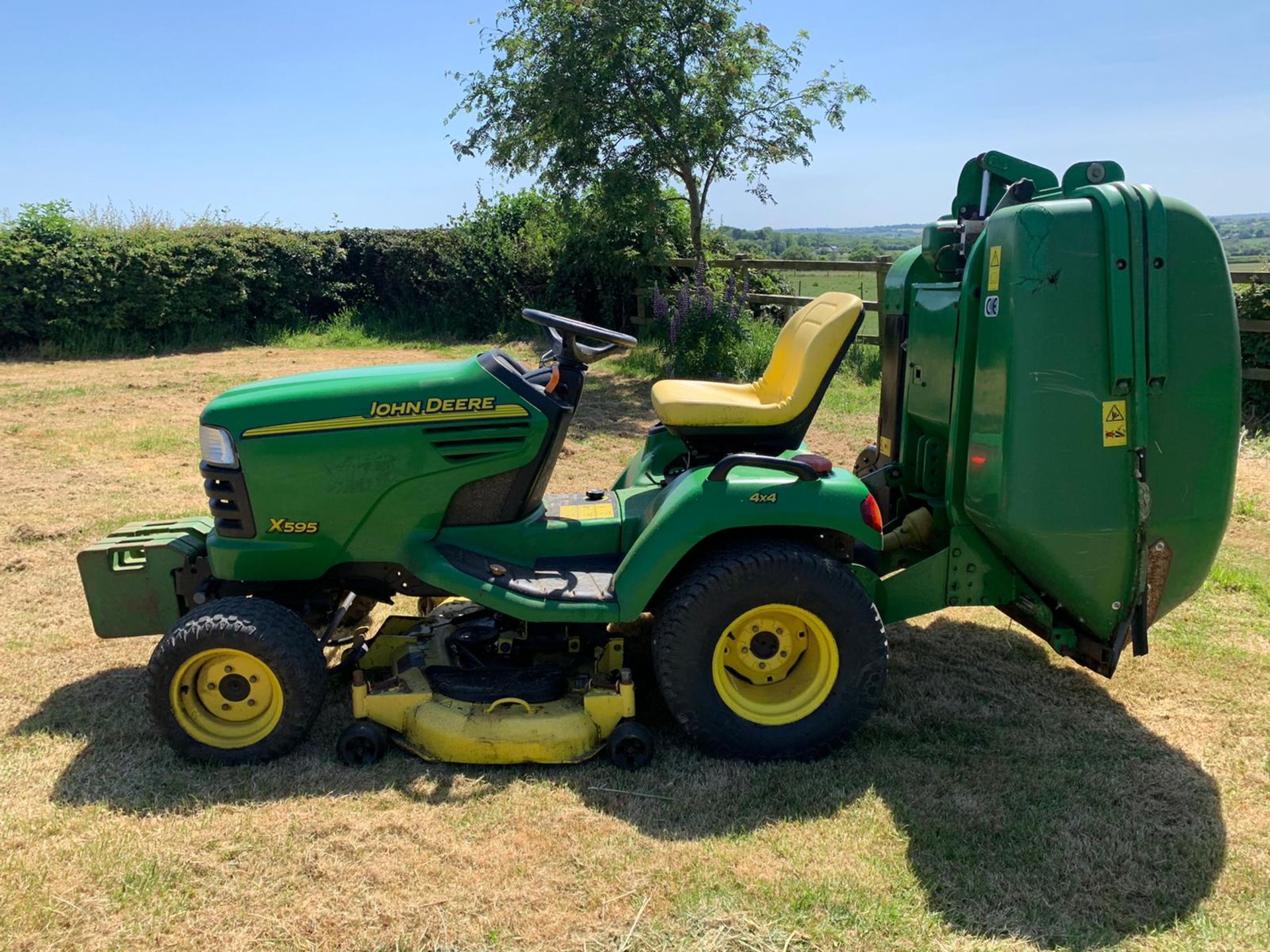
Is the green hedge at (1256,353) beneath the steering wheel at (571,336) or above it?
beneath

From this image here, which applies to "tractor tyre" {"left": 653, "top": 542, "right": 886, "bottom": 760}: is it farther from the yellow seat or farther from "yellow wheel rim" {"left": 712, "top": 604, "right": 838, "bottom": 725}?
the yellow seat

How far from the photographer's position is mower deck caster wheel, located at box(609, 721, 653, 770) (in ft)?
10.5

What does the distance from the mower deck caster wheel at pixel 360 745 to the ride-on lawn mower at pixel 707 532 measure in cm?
2

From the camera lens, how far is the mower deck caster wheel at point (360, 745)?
3236mm

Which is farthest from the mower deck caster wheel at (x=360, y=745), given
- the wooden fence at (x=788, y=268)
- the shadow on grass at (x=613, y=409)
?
the wooden fence at (x=788, y=268)

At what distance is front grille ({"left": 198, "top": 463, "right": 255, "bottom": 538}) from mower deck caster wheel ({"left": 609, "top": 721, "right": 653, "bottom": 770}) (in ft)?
4.81

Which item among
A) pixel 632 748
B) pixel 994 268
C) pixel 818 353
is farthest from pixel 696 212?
pixel 632 748

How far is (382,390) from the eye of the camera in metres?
3.34

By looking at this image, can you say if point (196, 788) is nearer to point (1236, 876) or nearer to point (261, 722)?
point (261, 722)

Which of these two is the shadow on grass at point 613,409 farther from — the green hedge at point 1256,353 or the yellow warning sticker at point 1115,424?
the green hedge at point 1256,353

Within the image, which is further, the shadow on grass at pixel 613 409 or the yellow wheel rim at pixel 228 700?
the shadow on grass at pixel 613 409

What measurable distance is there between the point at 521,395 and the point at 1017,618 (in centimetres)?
204

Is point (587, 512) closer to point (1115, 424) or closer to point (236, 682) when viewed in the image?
point (236, 682)

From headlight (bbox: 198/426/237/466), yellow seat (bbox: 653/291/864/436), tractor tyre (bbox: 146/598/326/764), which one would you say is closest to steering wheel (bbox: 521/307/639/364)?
yellow seat (bbox: 653/291/864/436)
